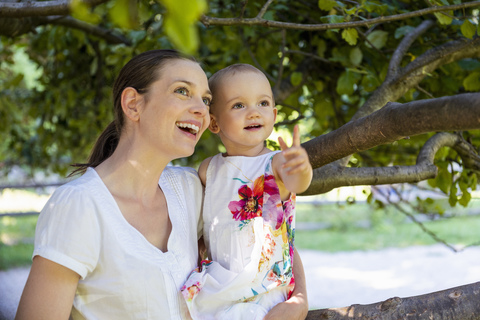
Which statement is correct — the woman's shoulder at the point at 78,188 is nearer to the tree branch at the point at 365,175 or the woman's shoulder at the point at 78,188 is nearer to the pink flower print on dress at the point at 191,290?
the pink flower print on dress at the point at 191,290

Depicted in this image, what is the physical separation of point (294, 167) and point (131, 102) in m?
0.58

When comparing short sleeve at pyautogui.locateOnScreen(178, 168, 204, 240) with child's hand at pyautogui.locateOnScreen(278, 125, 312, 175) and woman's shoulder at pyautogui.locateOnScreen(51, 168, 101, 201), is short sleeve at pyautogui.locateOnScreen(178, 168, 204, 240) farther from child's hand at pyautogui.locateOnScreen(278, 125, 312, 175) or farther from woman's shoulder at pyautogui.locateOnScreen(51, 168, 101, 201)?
child's hand at pyautogui.locateOnScreen(278, 125, 312, 175)

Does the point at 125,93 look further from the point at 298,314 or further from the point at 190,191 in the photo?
the point at 298,314

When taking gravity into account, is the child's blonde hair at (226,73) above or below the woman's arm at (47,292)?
above

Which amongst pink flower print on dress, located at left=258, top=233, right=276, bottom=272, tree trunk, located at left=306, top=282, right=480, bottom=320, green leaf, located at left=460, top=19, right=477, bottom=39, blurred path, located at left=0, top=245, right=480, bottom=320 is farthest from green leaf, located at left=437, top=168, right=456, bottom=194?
blurred path, located at left=0, top=245, right=480, bottom=320

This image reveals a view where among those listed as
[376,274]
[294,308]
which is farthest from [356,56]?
[376,274]

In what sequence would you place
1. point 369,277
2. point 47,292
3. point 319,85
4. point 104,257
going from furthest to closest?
1. point 369,277
2. point 319,85
3. point 104,257
4. point 47,292

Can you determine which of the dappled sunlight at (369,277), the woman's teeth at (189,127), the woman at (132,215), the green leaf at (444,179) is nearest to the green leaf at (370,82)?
the green leaf at (444,179)

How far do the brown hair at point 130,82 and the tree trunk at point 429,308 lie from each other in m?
0.90

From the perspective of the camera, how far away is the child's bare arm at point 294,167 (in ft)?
4.59

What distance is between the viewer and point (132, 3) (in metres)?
0.70

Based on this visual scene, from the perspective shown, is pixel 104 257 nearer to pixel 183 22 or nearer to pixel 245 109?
pixel 245 109

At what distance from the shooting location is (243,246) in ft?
5.39

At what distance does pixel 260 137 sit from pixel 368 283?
5.46 metres
